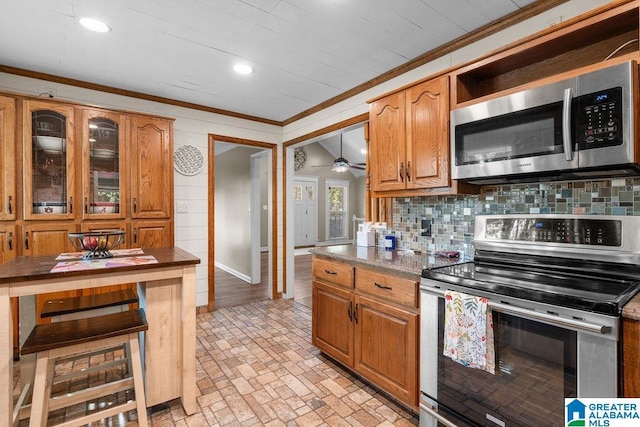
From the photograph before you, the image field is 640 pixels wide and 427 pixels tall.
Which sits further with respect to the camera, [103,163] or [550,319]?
[103,163]

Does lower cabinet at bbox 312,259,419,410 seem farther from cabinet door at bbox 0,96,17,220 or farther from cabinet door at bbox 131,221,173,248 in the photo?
cabinet door at bbox 0,96,17,220

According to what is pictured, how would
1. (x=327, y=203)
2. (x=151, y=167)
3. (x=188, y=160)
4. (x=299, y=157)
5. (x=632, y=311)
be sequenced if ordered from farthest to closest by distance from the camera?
1. (x=327, y=203)
2. (x=299, y=157)
3. (x=188, y=160)
4. (x=151, y=167)
5. (x=632, y=311)

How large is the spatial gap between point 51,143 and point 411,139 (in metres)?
2.97

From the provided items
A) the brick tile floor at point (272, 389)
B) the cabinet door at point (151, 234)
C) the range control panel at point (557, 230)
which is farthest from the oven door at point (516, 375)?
the cabinet door at point (151, 234)

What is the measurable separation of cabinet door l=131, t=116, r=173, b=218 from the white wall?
0.43m

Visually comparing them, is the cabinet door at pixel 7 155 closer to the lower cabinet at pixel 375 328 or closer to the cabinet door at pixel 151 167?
the cabinet door at pixel 151 167

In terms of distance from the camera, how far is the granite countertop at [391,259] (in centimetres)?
190

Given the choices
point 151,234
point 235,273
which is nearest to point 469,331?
point 151,234

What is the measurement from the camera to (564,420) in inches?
48.1

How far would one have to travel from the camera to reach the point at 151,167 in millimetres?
3100

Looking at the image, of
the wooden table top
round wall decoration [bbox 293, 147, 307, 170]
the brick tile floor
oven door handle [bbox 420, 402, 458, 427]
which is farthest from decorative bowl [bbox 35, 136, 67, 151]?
round wall decoration [bbox 293, 147, 307, 170]

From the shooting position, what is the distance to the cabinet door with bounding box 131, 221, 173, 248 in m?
3.03

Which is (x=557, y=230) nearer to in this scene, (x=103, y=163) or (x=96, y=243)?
(x=96, y=243)

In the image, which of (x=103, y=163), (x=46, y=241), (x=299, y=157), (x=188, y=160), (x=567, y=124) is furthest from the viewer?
(x=299, y=157)
